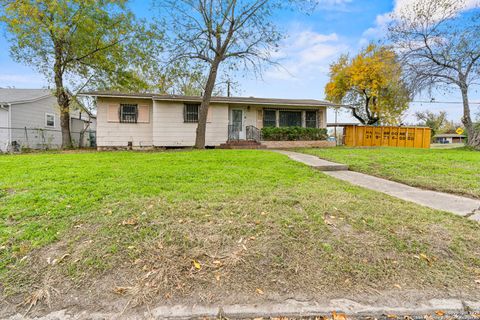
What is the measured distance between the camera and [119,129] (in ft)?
44.7

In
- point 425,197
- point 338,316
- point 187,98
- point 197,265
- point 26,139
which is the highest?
point 187,98

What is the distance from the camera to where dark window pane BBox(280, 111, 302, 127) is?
16078 millimetres

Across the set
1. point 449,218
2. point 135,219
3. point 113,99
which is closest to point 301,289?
point 135,219

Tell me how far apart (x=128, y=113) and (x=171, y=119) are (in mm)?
2385

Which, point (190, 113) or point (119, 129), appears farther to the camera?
point (190, 113)

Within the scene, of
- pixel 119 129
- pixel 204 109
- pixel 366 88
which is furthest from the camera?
pixel 366 88

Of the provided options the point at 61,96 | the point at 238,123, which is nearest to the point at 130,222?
the point at 238,123

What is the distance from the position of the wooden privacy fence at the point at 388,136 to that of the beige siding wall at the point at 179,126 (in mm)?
10193

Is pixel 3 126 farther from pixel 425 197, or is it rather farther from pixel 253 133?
pixel 425 197

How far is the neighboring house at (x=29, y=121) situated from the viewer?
14641 millimetres

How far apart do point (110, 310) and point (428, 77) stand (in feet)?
56.8

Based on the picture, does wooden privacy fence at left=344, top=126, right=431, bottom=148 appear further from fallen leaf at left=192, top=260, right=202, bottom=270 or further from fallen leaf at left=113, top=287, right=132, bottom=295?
fallen leaf at left=113, top=287, right=132, bottom=295

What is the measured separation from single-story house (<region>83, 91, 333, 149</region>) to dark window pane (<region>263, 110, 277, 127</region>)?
0.06m

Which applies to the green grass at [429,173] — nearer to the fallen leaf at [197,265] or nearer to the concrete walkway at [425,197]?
the concrete walkway at [425,197]
